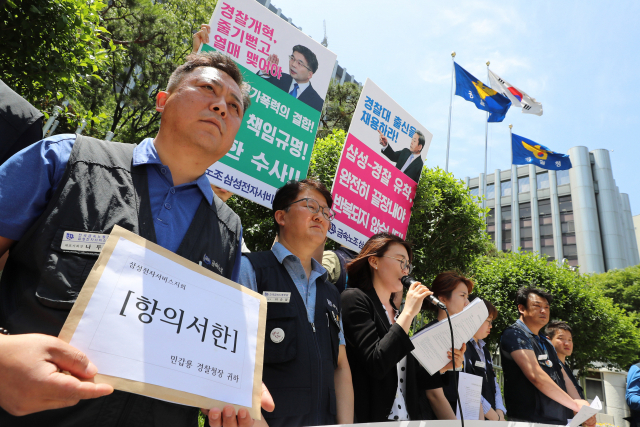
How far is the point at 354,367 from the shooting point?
2.32m

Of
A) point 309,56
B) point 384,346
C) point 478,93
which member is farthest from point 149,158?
point 478,93

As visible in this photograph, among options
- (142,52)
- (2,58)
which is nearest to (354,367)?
(2,58)

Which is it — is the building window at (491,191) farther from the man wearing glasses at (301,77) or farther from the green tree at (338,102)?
the man wearing glasses at (301,77)

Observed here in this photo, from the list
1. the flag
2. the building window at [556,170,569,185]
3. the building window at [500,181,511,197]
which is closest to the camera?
the flag

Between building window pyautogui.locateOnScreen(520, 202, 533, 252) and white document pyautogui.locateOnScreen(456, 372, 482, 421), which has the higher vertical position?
building window pyautogui.locateOnScreen(520, 202, 533, 252)

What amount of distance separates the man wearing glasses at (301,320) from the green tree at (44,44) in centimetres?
273

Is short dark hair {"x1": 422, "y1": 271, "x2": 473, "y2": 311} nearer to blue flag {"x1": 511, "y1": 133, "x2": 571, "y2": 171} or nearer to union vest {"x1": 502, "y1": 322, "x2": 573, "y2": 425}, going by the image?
union vest {"x1": 502, "y1": 322, "x2": 573, "y2": 425}

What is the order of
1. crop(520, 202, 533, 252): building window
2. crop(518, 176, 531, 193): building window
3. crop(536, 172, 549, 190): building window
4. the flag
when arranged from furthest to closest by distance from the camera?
crop(518, 176, 531, 193): building window → crop(520, 202, 533, 252): building window → crop(536, 172, 549, 190): building window → the flag

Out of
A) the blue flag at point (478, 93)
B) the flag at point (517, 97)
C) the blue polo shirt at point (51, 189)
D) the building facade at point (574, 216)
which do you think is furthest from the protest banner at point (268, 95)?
the building facade at point (574, 216)

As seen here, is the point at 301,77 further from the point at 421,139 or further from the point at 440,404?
the point at 440,404

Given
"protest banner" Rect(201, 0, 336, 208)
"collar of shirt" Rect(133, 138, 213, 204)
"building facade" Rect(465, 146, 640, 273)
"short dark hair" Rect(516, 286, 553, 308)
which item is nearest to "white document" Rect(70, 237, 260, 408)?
"collar of shirt" Rect(133, 138, 213, 204)

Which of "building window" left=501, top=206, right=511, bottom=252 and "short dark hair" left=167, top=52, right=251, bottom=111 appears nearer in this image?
"short dark hair" left=167, top=52, right=251, bottom=111

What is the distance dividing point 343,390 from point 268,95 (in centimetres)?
242

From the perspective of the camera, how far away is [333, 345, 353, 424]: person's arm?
1.95 metres
